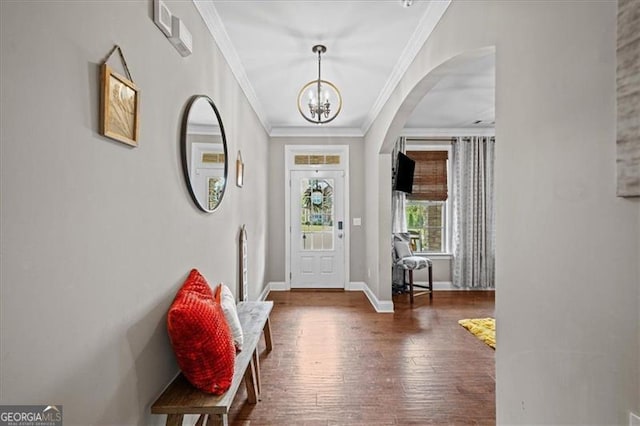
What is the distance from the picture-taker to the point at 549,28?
126cm

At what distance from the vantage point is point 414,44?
278cm

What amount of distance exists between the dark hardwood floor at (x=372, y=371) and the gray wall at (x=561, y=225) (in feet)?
2.94

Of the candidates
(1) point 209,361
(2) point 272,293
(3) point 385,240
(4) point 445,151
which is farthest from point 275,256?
(1) point 209,361

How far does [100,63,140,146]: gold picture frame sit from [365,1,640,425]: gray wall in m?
1.54

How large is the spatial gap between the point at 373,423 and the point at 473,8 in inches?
96.3

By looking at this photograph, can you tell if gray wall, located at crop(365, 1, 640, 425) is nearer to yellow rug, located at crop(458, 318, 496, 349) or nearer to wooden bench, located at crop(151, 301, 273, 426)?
wooden bench, located at crop(151, 301, 273, 426)

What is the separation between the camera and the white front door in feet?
19.2

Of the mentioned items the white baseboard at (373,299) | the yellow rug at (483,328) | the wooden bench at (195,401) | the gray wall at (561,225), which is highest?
the gray wall at (561,225)

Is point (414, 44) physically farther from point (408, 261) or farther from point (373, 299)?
point (373, 299)

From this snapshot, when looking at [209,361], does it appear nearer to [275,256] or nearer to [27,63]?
[27,63]

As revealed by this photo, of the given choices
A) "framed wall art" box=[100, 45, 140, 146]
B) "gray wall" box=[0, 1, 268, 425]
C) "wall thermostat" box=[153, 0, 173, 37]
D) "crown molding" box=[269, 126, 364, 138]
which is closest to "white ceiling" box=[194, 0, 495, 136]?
"wall thermostat" box=[153, 0, 173, 37]

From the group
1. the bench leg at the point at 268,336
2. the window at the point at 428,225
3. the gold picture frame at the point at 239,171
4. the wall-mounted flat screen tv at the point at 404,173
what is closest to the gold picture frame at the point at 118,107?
the gold picture frame at the point at 239,171

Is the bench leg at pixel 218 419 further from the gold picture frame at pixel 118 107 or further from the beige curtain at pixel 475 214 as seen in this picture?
the beige curtain at pixel 475 214

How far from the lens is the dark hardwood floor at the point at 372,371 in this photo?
2279 millimetres
